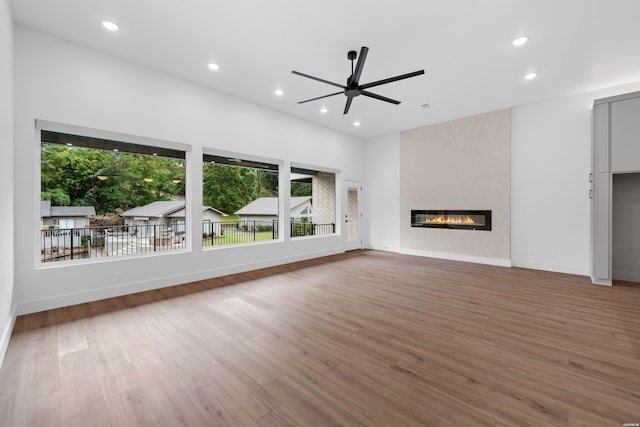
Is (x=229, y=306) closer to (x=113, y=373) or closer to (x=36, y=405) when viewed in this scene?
(x=113, y=373)

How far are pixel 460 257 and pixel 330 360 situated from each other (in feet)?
17.7

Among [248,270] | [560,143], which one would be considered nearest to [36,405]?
[248,270]

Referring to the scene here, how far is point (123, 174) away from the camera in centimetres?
411

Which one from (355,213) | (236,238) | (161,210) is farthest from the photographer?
(355,213)

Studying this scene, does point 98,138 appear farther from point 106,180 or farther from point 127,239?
point 127,239

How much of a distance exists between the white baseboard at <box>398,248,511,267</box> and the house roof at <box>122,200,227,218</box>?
212 inches

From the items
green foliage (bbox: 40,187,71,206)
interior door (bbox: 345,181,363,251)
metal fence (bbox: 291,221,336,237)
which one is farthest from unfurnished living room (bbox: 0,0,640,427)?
interior door (bbox: 345,181,363,251)

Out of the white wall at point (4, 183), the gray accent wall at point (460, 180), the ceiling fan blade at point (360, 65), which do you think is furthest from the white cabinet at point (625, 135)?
the white wall at point (4, 183)

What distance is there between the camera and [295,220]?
6.84 metres

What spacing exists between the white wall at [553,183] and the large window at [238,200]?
534 centimetres

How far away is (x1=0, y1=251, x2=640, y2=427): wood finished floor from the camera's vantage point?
1.63 metres

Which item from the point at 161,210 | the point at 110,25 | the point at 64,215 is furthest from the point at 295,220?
the point at 110,25

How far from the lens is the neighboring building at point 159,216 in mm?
4191

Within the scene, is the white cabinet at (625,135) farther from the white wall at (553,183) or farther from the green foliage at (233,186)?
the green foliage at (233,186)
